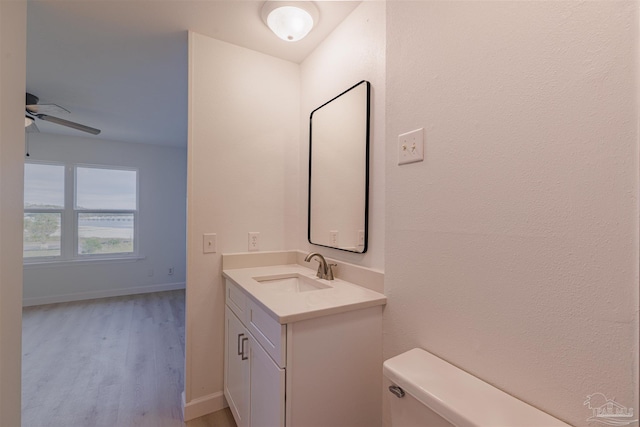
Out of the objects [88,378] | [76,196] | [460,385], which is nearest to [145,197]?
[76,196]

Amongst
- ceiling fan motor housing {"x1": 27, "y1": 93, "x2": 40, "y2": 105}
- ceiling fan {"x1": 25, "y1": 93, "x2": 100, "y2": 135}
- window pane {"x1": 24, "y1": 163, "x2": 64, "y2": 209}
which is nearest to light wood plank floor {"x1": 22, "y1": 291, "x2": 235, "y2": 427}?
window pane {"x1": 24, "y1": 163, "x2": 64, "y2": 209}

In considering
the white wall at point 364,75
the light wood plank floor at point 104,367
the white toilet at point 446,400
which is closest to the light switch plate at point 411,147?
the white wall at point 364,75

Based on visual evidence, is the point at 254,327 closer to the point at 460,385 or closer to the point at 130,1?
the point at 460,385

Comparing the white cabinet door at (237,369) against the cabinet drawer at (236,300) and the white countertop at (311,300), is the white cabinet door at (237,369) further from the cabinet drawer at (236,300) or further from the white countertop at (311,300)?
the white countertop at (311,300)

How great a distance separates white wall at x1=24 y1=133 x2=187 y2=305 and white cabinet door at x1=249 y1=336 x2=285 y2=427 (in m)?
3.82

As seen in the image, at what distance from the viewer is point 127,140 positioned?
4.11m

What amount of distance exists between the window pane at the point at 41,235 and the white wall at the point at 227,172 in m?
3.53

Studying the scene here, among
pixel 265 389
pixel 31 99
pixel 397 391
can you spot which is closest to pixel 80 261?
pixel 31 99

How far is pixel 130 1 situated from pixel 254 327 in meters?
1.77

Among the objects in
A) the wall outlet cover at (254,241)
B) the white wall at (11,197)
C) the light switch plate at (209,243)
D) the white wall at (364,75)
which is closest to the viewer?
the white wall at (11,197)

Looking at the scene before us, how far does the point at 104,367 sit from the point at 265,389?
188cm

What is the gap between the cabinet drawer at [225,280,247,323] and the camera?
4.67 ft

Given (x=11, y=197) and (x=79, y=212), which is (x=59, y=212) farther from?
(x=11, y=197)

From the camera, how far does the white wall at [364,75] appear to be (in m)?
1.35
